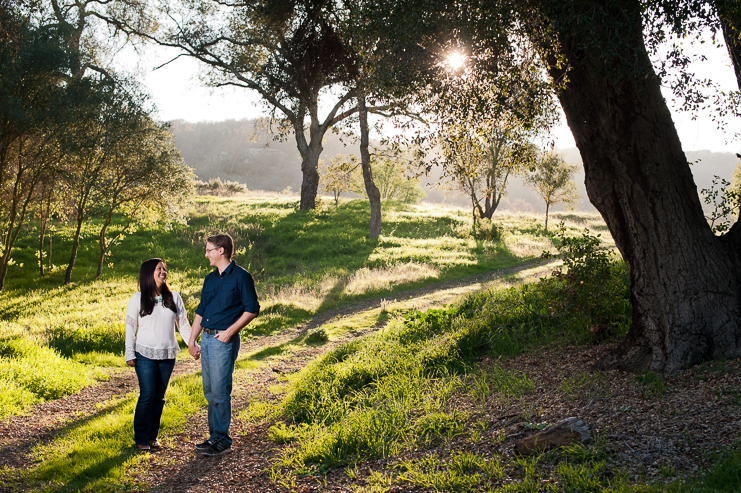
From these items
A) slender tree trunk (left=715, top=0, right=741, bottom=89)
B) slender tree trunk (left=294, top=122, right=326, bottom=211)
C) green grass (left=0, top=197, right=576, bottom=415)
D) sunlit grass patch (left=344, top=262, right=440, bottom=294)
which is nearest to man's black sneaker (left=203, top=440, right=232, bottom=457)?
green grass (left=0, top=197, right=576, bottom=415)

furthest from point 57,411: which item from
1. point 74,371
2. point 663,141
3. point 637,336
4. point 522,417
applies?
point 663,141

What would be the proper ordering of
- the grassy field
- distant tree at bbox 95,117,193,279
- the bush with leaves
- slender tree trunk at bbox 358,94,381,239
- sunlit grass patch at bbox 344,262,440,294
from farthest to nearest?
slender tree trunk at bbox 358,94,381,239, distant tree at bbox 95,117,193,279, sunlit grass patch at bbox 344,262,440,294, the bush with leaves, the grassy field

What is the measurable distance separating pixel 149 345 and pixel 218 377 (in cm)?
96

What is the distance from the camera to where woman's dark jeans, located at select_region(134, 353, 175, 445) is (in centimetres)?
561

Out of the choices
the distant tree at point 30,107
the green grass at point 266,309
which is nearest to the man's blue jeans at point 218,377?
the green grass at point 266,309

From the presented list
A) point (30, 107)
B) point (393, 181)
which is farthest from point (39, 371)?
point (393, 181)

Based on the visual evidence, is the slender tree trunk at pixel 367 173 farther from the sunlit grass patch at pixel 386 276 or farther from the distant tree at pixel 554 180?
the distant tree at pixel 554 180

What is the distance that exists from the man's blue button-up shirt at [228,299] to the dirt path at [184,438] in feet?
5.06

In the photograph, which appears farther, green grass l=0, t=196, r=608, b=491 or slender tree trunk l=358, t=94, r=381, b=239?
slender tree trunk l=358, t=94, r=381, b=239

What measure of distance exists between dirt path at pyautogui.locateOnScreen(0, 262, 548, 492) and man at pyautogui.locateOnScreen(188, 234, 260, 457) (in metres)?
0.35

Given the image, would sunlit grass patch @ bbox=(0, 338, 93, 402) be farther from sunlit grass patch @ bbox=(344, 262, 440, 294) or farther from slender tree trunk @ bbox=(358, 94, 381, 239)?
slender tree trunk @ bbox=(358, 94, 381, 239)

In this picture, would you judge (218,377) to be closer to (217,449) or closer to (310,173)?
(217,449)

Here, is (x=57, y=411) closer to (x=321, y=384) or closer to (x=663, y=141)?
(x=321, y=384)

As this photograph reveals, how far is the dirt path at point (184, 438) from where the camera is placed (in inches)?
192
